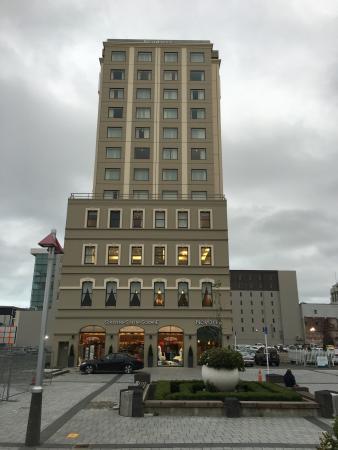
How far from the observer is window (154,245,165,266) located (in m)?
41.9

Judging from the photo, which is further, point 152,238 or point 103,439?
point 152,238

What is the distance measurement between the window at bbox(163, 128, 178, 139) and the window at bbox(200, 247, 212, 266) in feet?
55.4

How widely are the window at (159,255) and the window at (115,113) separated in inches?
778

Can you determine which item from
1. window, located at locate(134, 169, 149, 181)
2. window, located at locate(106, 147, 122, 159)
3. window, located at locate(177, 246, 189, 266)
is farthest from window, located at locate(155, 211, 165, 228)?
window, located at locate(106, 147, 122, 159)

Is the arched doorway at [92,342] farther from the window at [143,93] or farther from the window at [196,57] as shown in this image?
the window at [196,57]

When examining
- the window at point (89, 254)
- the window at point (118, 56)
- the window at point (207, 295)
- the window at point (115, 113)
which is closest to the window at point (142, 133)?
the window at point (115, 113)

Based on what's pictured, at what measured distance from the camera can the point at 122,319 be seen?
40.1 metres

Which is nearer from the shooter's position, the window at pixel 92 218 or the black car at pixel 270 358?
the window at pixel 92 218

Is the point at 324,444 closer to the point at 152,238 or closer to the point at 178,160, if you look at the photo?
the point at 152,238

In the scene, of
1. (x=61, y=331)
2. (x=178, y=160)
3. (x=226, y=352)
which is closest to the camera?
(x=226, y=352)

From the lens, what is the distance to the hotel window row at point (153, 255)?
4178 cm

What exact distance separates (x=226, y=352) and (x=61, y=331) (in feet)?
88.7

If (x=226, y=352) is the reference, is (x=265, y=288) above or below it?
above

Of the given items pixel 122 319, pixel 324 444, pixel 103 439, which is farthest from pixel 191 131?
pixel 324 444
